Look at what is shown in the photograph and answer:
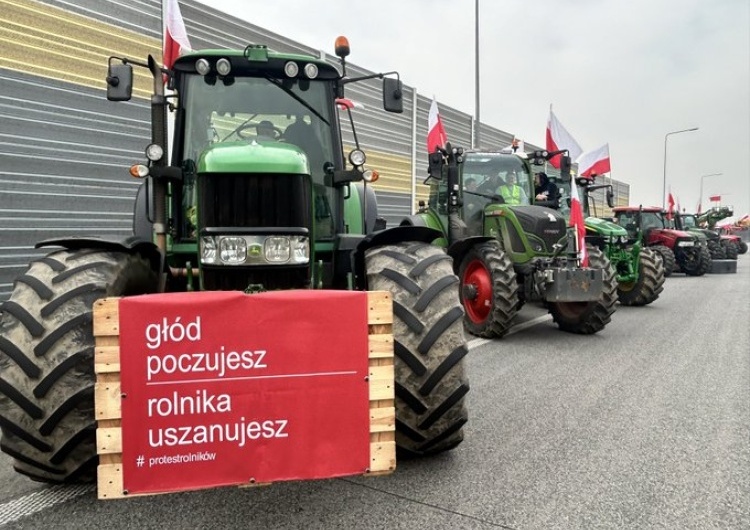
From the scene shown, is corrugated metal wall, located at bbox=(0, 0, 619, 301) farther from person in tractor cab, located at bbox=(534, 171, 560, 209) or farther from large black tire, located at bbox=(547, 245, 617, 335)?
large black tire, located at bbox=(547, 245, 617, 335)

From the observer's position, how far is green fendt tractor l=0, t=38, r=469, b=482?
2617 millimetres

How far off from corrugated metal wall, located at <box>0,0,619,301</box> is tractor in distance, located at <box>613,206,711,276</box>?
571 inches

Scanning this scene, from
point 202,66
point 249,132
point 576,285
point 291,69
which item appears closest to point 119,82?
point 202,66

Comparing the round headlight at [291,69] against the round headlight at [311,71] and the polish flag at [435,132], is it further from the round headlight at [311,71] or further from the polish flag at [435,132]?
the polish flag at [435,132]

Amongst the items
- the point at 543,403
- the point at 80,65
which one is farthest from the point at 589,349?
the point at 80,65

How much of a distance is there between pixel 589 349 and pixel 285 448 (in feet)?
18.2

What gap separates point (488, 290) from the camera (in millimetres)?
7676

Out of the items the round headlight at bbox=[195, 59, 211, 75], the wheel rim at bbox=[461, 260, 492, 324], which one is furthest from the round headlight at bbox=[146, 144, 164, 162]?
the wheel rim at bbox=[461, 260, 492, 324]

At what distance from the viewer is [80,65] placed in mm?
8133

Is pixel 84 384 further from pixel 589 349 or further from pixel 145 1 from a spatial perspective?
pixel 145 1

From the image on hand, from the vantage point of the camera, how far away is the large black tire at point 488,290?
7.35 metres

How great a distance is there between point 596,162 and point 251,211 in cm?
1011

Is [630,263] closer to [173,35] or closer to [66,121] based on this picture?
[173,35]

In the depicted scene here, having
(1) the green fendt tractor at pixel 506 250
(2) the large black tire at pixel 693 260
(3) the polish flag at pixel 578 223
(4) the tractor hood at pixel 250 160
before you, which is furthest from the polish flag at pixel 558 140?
(2) the large black tire at pixel 693 260
